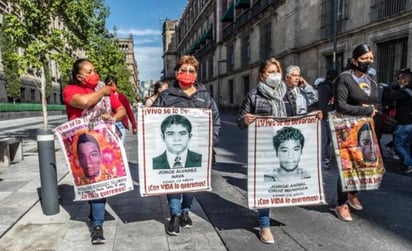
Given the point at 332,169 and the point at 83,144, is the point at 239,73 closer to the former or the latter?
the point at 332,169

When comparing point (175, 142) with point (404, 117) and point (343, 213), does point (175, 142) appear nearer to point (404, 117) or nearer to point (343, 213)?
point (343, 213)

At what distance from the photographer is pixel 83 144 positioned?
137 inches

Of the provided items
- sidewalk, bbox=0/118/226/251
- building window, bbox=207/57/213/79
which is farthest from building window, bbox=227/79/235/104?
sidewalk, bbox=0/118/226/251

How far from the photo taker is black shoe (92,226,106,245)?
3516 mm

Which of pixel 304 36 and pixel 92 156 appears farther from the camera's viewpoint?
pixel 304 36

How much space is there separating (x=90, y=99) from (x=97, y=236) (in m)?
1.40

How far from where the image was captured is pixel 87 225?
13.3 feet

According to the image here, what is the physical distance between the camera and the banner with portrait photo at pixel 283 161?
3477 millimetres

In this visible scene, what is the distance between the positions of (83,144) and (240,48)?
32907mm

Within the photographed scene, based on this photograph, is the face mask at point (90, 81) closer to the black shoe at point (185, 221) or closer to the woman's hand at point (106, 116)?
the woman's hand at point (106, 116)

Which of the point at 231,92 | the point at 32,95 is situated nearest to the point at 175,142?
the point at 231,92

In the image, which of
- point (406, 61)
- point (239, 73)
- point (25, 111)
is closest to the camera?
point (406, 61)

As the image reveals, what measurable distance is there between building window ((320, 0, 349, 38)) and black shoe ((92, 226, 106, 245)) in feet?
53.8

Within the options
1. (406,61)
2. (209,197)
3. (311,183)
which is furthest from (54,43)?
(406,61)
